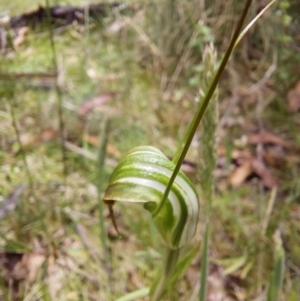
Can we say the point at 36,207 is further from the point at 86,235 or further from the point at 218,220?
the point at 218,220

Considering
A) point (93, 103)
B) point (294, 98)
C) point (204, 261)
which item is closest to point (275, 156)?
point (294, 98)

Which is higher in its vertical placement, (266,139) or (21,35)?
(21,35)

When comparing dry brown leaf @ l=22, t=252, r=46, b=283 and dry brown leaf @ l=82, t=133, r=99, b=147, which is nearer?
dry brown leaf @ l=22, t=252, r=46, b=283

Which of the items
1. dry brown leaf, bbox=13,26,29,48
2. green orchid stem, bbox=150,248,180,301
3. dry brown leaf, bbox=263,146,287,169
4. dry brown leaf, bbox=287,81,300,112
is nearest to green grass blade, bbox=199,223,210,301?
green orchid stem, bbox=150,248,180,301

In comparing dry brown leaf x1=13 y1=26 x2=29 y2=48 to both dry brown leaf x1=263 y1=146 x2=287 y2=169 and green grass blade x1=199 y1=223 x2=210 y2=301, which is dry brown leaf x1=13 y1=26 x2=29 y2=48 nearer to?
green grass blade x1=199 y1=223 x2=210 y2=301

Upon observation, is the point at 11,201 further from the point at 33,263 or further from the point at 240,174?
the point at 240,174

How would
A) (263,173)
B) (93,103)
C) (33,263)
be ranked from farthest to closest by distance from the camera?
(93,103)
(263,173)
(33,263)

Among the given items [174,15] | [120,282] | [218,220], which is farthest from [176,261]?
[174,15]
